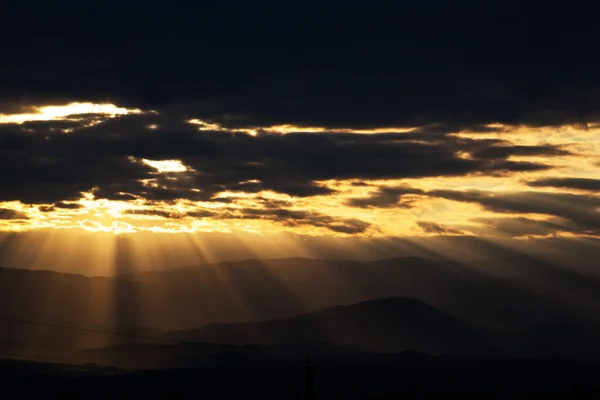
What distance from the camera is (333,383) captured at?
12744cm

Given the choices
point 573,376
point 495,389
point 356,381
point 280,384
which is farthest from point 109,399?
point 573,376

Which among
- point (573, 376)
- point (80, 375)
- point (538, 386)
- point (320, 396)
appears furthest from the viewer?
point (80, 375)

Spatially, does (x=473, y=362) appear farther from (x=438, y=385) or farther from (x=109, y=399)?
(x=109, y=399)

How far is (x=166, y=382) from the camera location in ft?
432

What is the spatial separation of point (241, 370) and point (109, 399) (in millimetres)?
26464

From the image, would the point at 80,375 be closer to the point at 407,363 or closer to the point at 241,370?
the point at 241,370

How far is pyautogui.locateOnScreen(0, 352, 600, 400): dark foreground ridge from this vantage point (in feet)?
385

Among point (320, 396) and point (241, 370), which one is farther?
point (241, 370)

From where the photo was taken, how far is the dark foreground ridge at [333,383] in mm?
117375

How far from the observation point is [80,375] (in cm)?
15288

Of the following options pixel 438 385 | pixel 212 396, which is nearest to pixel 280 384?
pixel 212 396

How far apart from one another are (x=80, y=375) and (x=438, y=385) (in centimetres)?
5863

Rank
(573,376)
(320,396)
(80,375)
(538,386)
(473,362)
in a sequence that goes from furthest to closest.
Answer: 1. (473,362)
2. (80,375)
3. (573,376)
4. (538,386)
5. (320,396)

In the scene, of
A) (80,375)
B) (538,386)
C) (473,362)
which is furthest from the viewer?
(473,362)
